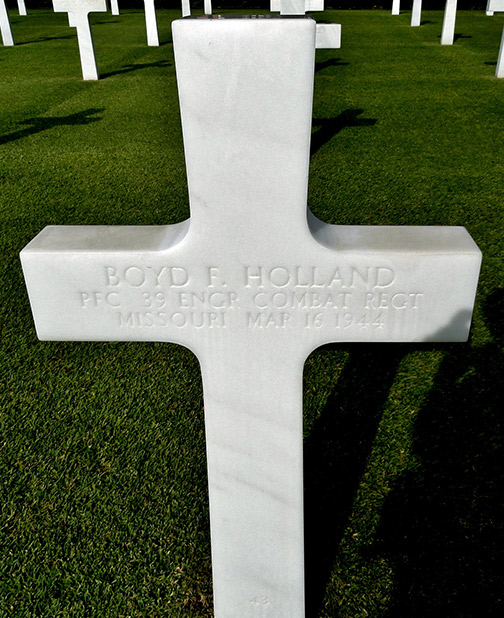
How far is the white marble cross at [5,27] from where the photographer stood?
1178cm

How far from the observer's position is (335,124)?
6492 millimetres

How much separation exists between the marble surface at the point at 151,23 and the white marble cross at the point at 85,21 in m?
2.69

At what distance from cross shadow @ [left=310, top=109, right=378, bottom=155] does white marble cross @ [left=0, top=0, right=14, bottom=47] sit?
8.37 metres

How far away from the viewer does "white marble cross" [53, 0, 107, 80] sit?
842 centimetres

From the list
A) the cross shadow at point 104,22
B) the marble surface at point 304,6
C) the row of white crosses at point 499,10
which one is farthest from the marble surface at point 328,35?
the cross shadow at point 104,22

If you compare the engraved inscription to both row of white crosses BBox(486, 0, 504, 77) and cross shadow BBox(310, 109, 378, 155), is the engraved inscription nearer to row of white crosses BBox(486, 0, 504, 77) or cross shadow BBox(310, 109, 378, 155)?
cross shadow BBox(310, 109, 378, 155)

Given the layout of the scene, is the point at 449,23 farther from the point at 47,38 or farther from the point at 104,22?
the point at 104,22

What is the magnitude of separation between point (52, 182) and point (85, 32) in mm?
4744

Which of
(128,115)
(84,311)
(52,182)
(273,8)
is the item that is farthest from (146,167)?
(273,8)

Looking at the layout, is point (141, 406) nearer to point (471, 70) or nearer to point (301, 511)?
point (301, 511)

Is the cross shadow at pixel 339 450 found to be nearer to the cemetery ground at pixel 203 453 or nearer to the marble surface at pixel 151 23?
the cemetery ground at pixel 203 453

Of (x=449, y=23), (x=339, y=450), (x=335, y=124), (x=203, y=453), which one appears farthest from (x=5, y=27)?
(x=339, y=450)

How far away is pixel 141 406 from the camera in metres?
2.60

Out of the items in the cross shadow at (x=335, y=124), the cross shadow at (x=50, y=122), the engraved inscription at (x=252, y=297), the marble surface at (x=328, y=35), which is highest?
the engraved inscription at (x=252, y=297)
